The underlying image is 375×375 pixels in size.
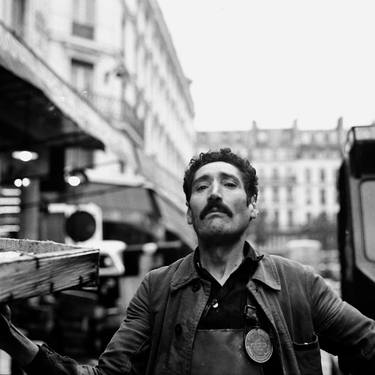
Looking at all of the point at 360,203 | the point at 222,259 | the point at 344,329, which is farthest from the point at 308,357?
the point at 360,203

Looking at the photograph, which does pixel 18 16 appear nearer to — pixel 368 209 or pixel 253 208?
pixel 368 209

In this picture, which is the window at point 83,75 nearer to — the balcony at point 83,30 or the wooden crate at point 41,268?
the balcony at point 83,30

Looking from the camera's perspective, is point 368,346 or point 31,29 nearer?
point 368,346

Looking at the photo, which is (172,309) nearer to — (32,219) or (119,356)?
(119,356)

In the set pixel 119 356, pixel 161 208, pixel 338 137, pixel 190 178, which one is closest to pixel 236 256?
pixel 190 178

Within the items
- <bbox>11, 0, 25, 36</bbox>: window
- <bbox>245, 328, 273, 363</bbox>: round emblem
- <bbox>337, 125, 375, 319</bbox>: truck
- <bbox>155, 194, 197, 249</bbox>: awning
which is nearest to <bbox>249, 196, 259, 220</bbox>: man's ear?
<bbox>245, 328, 273, 363</bbox>: round emblem

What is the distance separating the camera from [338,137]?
99062 millimetres

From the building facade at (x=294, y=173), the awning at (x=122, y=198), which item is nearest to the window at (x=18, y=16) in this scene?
the awning at (x=122, y=198)

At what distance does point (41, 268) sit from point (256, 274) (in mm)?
949

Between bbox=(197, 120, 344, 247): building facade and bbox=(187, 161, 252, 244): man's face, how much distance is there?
85244 millimetres

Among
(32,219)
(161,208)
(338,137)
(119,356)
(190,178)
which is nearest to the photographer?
(119,356)

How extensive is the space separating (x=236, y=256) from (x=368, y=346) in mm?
609

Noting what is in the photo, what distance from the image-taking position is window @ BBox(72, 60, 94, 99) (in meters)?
21.4

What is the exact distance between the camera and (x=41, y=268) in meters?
1.61
